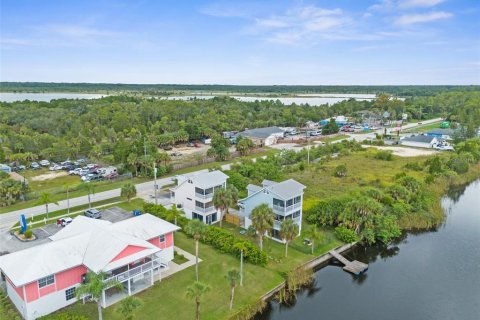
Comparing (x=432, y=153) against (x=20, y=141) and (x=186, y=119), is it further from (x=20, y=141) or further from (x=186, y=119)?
(x=20, y=141)

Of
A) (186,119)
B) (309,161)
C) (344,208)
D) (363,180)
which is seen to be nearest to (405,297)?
(344,208)

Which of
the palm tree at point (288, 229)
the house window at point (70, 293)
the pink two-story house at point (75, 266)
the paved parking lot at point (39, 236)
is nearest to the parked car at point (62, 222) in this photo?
the paved parking lot at point (39, 236)

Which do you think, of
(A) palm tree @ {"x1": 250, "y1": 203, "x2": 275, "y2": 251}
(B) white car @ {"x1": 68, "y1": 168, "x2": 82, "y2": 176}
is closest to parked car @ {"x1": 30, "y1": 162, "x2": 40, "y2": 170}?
(B) white car @ {"x1": 68, "y1": 168, "x2": 82, "y2": 176}

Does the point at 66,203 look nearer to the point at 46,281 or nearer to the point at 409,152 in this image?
the point at 46,281

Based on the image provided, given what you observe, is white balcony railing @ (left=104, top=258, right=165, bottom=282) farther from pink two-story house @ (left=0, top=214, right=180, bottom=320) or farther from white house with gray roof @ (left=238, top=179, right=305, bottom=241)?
white house with gray roof @ (left=238, top=179, right=305, bottom=241)

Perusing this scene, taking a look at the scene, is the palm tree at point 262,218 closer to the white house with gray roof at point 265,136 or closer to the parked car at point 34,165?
the parked car at point 34,165
